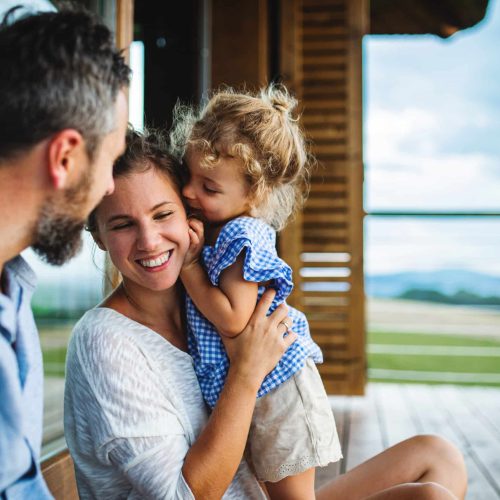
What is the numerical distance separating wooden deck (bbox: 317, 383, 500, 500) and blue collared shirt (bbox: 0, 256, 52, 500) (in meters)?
1.62

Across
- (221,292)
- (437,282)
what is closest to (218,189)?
(221,292)

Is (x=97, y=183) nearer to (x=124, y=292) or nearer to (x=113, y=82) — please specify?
(x=113, y=82)

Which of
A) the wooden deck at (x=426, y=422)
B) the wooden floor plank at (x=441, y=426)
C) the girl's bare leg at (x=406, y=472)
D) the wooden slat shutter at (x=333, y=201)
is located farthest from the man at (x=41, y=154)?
the wooden slat shutter at (x=333, y=201)

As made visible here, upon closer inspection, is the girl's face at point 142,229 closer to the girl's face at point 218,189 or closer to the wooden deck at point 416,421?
the girl's face at point 218,189

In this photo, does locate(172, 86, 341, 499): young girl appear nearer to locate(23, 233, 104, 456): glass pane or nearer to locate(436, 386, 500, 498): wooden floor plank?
locate(23, 233, 104, 456): glass pane

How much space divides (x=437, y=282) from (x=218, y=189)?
1100cm

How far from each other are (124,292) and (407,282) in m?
10.7

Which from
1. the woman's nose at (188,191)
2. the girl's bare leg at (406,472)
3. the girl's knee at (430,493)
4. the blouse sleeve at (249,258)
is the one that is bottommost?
the girl's bare leg at (406,472)

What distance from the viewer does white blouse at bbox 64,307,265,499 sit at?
3.69 ft

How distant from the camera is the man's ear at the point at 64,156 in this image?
887 millimetres

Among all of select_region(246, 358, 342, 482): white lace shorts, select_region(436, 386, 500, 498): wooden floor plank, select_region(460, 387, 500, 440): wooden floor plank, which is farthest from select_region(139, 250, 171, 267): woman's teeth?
select_region(460, 387, 500, 440): wooden floor plank

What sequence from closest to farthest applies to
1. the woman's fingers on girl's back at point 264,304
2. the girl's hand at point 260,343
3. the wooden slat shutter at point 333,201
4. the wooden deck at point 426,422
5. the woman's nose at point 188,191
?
the girl's hand at point 260,343, the woman's fingers on girl's back at point 264,304, the woman's nose at point 188,191, the wooden deck at point 426,422, the wooden slat shutter at point 333,201

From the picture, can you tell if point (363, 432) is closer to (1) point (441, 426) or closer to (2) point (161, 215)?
(1) point (441, 426)

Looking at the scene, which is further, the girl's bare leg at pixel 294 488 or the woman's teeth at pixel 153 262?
the girl's bare leg at pixel 294 488
